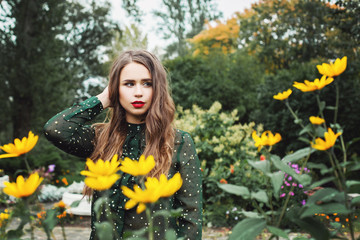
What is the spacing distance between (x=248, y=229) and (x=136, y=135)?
3.87ft

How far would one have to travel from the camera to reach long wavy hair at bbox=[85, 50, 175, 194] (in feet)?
5.25

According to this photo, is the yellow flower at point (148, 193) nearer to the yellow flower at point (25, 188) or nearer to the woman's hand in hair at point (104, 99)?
the yellow flower at point (25, 188)

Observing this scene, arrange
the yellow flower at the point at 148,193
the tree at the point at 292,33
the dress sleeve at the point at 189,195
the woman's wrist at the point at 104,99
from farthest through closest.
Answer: the tree at the point at 292,33, the woman's wrist at the point at 104,99, the dress sleeve at the point at 189,195, the yellow flower at the point at 148,193

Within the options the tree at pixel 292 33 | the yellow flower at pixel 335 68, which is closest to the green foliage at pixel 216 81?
the tree at pixel 292 33

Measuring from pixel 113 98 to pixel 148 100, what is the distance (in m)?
0.20

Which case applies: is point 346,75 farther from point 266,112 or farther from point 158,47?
point 158,47

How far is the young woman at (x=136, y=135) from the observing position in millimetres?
1510

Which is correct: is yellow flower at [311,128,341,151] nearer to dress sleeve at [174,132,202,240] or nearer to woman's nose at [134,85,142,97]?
dress sleeve at [174,132,202,240]

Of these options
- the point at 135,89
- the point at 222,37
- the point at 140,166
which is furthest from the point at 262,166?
the point at 222,37

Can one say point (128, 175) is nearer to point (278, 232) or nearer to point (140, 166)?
point (140, 166)

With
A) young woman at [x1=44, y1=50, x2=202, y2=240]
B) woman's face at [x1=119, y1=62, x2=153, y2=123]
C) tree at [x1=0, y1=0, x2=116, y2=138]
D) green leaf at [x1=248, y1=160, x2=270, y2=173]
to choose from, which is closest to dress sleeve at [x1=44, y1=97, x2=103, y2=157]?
young woman at [x1=44, y1=50, x2=202, y2=240]

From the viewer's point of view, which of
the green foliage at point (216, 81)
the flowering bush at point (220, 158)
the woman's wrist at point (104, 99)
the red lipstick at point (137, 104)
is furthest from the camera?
the green foliage at point (216, 81)

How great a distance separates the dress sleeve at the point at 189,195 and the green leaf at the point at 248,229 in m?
0.87

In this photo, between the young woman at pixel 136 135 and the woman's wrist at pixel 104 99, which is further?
the woman's wrist at pixel 104 99
